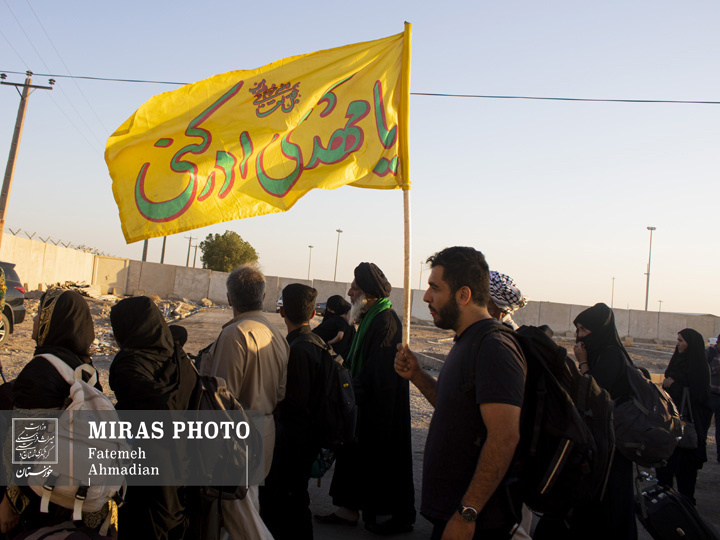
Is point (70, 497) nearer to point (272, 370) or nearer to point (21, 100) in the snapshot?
point (272, 370)

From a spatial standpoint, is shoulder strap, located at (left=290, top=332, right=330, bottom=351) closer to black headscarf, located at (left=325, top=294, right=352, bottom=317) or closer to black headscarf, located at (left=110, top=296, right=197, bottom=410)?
black headscarf, located at (left=110, top=296, right=197, bottom=410)

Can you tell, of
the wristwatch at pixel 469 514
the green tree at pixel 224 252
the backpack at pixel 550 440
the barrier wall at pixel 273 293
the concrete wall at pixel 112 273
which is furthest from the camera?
the green tree at pixel 224 252

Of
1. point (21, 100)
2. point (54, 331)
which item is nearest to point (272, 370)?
point (54, 331)

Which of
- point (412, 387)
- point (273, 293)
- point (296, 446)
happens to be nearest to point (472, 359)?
point (296, 446)

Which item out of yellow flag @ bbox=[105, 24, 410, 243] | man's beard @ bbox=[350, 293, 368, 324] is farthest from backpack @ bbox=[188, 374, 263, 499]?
man's beard @ bbox=[350, 293, 368, 324]

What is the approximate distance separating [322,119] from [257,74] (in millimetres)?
589

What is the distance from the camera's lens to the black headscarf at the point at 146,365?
2848mm

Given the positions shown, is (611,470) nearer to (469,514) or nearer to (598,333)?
(598,333)

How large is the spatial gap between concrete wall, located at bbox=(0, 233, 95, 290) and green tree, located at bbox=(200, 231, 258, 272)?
19.9 meters

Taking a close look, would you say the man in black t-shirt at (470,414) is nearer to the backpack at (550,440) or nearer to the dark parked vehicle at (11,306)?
the backpack at (550,440)

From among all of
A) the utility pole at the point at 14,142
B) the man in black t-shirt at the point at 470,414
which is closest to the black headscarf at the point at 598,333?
the man in black t-shirt at the point at 470,414

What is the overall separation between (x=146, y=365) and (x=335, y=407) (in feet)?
4.37

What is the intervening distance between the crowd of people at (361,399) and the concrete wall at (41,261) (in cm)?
2685

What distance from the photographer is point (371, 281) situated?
16.1 feet
